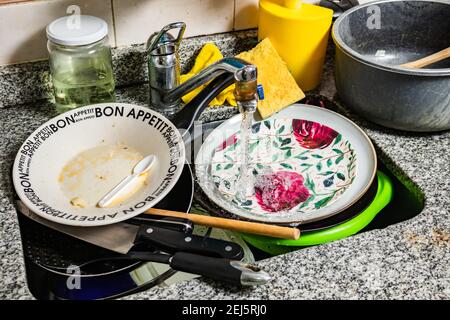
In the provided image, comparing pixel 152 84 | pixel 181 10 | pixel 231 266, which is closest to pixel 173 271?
pixel 231 266

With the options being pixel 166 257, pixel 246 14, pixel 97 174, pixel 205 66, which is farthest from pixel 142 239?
pixel 246 14

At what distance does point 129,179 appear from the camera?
0.89 metres

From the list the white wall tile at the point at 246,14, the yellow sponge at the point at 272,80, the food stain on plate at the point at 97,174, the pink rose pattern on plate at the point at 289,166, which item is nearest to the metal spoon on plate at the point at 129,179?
the food stain on plate at the point at 97,174

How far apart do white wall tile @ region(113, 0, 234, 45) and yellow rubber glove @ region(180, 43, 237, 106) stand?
43 mm

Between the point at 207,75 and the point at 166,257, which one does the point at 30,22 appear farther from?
the point at 166,257

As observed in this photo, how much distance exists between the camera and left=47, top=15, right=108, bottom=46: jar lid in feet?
2.94

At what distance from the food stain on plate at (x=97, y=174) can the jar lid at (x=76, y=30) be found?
0.18 m

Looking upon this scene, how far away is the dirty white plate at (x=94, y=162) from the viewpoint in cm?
82

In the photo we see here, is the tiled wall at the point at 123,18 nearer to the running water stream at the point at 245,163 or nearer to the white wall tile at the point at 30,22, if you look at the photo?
the white wall tile at the point at 30,22

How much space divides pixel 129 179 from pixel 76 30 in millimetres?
251

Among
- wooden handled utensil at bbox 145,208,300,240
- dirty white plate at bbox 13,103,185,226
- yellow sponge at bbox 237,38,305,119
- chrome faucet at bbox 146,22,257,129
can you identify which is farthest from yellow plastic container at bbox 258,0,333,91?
wooden handled utensil at bbox 145,208,300,240

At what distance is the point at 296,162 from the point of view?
1003 mm
